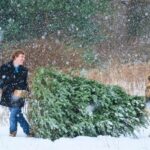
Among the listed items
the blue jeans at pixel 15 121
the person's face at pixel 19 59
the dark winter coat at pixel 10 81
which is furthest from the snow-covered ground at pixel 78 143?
the person's face at pixel 19 59

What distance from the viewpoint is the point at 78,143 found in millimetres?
10062

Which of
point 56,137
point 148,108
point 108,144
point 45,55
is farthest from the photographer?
point 45,55

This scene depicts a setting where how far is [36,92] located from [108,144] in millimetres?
1928

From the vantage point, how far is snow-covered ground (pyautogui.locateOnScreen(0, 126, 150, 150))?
32.0 feet

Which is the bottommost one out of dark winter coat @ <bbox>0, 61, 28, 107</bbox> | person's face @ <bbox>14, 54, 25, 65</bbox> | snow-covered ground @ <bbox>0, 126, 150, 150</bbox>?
snow-covered ground @ <bbox>0, 126, 150, 150</bbox>

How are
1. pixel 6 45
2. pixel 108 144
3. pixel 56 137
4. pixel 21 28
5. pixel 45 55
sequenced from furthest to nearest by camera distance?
pixel 21 28 → pixel 6 45 → pixel 45 55 → pixel 56 137 → pixel 108 144

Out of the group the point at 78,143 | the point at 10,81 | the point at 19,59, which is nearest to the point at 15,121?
the point at 10,81

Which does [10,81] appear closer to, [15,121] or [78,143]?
[15,121]

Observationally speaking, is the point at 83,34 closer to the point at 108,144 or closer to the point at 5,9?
the point at 5,9

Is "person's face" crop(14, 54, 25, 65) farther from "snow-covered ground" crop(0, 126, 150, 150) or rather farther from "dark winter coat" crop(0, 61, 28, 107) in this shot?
"snow-covered ground" crop(0, 126, 150, 150)

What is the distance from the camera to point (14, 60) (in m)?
11.4

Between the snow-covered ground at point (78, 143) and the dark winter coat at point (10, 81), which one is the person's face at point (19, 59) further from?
the snow-covered ground at point (78, 143)

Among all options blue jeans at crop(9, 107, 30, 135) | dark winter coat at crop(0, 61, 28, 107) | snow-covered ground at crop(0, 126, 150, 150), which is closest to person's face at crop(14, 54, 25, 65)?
dark winter coat at crop(0, 61, 28, 107)

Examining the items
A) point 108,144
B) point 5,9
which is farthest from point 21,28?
point 108,144
